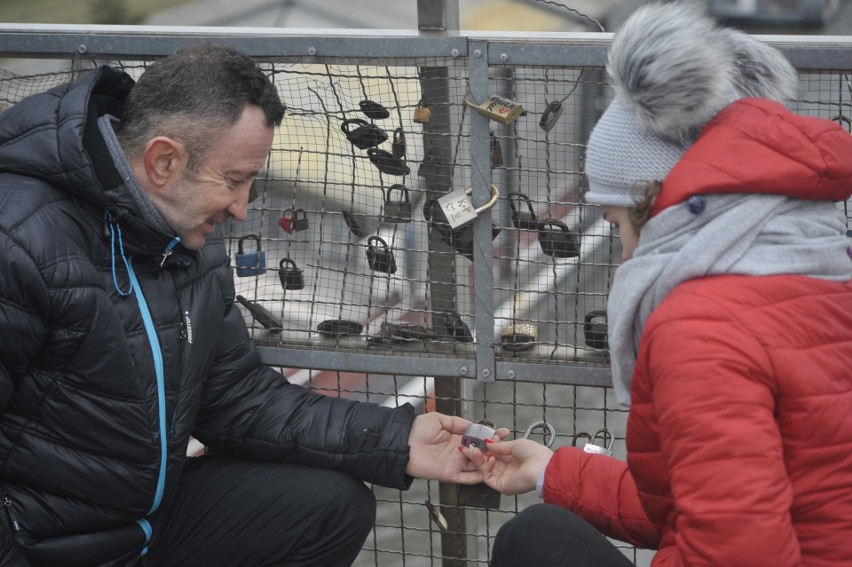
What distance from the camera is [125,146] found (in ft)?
Result: 6.46

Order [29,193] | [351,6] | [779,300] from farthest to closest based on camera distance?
[351,6]
[29,193]
[779,300]

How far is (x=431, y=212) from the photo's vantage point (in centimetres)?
230

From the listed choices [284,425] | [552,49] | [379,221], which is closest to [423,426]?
[284,425]

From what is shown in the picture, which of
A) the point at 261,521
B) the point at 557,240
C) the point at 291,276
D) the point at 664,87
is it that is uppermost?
the point at 664,87

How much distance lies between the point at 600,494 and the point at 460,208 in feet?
2.15

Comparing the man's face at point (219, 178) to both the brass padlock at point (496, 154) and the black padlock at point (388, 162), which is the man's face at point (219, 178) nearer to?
the black padlock at point (388, 162)

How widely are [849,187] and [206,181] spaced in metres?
1.14

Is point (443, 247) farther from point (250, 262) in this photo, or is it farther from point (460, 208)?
point (250, 262)

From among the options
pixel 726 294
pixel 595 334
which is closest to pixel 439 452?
pixel 595 334

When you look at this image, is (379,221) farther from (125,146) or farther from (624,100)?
(624,100)

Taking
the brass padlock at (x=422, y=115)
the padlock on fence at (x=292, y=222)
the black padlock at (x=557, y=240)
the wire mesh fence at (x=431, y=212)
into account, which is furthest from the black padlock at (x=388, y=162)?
the black padlock at (x=557, y=240)

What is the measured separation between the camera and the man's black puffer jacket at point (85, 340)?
186 centimetres

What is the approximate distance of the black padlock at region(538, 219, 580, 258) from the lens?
225 cm

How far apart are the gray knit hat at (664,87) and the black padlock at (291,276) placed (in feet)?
3.09
